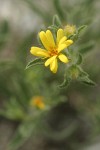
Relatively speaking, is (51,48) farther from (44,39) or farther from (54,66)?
(54,66)

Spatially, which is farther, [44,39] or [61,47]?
[44,39]

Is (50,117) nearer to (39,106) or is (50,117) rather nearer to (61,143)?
(61,143)

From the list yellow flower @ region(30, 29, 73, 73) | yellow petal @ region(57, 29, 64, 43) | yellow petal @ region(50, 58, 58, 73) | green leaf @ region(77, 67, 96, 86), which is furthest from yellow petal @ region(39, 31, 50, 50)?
green leaf @ region(77, 67, 96, 86)

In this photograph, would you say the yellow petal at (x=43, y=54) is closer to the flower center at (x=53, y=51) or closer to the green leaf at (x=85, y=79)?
the flower center at (x=53, y=51)

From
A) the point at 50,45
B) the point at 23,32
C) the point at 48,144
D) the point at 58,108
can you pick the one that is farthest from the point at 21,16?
the point at 50,45

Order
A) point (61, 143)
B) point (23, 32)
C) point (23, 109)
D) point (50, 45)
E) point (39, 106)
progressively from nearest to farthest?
point (50, 45), point (39, 106), point (23, 109), point (61, 143), point (23, 32)

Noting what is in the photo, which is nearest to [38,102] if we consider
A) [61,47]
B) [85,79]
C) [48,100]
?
[48,100]
